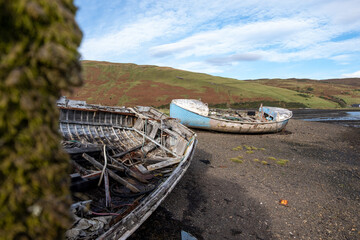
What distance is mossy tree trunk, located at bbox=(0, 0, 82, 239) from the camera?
156cm

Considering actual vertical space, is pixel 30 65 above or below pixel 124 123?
above

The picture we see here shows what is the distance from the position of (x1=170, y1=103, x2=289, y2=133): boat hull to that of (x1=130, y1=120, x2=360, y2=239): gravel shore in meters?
4.20

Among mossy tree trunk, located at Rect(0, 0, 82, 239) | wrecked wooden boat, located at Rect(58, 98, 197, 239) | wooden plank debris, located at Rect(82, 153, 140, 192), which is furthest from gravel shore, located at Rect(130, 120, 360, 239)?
mossy tree trunk, located at Rect(0, 0, 82, 239)

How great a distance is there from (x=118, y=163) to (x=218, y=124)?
13525 millimetres

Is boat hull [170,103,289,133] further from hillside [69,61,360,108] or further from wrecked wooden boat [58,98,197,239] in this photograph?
hillside [69,61,360,108]

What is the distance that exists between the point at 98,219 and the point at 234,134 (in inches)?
714

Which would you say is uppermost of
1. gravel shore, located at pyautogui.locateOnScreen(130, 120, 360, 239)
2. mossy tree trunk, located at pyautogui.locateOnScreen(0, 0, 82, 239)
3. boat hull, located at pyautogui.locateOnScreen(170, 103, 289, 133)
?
mossy tree trunk, located at pyautogui.locateOnScreen(0, 0, 82, 239)

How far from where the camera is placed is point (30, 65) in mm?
1617

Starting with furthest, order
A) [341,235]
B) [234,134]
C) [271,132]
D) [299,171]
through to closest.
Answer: [271,132] → [234,134] → [299,171] → [341,235]

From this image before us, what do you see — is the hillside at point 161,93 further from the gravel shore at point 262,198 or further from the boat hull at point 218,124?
the gravel shore at point 262,198

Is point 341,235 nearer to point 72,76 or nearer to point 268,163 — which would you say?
point 268,163

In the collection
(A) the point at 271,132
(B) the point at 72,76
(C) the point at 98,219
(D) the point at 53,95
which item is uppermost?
(B) the point at 72,76

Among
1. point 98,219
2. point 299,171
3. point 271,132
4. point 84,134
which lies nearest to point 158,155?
point 84,134

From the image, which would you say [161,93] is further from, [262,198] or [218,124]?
[262,198]
